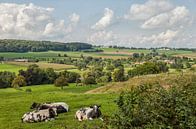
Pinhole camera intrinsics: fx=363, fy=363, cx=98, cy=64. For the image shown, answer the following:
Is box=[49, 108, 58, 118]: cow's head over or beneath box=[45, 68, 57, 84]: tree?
over

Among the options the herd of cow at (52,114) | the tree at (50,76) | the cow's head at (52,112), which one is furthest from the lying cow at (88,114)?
the tree at (50,76)

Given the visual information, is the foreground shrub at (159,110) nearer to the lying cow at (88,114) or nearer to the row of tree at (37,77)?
the lying cow at (88,114)

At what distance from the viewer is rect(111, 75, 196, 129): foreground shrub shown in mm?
14656

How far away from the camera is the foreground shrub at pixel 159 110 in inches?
577

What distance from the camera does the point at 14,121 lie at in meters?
27.2

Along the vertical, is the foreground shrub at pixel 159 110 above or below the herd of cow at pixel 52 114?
above

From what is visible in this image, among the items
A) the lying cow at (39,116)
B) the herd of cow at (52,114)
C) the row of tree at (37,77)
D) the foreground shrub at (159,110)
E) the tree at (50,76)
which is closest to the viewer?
the foreground shrub at (159,110)

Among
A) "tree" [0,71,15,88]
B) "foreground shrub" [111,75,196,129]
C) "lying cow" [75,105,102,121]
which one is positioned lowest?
"tree" [0,71,15,88]

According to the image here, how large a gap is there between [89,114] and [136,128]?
38.1ft

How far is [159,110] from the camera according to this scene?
15.3 m

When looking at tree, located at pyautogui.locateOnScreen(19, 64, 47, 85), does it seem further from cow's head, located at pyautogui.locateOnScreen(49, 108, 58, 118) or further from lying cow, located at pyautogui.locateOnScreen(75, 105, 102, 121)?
lying cow, located at pyautogui.locateOnScreen(75, 105, 102, 121)

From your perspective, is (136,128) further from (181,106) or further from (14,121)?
(14,121)

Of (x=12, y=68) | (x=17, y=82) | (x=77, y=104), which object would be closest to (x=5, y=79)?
(x=17, y=82)

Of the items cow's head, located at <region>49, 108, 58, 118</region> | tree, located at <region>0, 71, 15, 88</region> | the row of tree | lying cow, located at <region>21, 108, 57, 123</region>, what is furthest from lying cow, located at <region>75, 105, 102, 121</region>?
tree, located at <region>0, 71, 15, 88</region>
